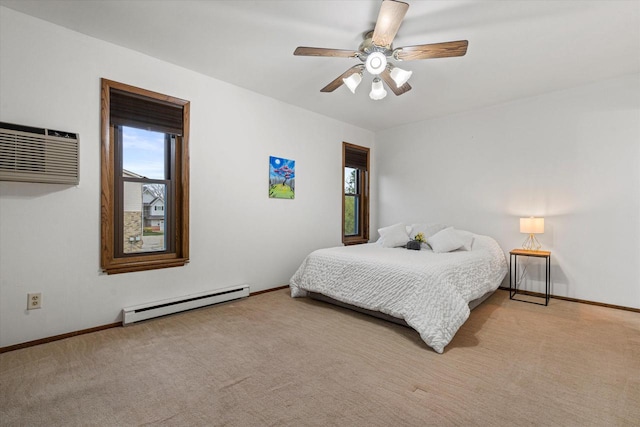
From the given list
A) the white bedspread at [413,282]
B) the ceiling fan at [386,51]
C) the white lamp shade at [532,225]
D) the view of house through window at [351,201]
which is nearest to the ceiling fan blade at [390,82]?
the ceiling fan at [386,51]

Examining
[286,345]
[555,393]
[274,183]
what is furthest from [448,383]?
[274,183]

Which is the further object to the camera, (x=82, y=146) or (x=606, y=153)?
(x=606, y=153)

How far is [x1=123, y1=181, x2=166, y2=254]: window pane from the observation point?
3.07 metres

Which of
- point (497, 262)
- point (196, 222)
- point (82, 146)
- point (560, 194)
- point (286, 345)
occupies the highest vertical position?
point (82, 146)

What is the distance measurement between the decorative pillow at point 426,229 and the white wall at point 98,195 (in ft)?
5.12

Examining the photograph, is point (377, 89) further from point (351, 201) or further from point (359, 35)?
point (351, 201)

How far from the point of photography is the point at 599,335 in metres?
2.69

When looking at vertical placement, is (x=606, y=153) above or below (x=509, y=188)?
above

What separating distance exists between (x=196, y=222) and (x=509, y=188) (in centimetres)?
414

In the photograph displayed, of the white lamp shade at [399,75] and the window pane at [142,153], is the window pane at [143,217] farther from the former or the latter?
the white lamp shade at [399,75]

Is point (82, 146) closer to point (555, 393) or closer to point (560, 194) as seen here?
point (555, 393)

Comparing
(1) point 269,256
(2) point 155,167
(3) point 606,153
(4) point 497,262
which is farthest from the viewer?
(1) point 269,256

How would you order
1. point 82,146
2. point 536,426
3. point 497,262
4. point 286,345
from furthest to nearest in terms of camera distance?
1. point 497,262
2. point 82,146
3. point 286,345
4. point 536,426

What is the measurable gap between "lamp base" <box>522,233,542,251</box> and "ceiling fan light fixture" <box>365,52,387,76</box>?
3.18 m
